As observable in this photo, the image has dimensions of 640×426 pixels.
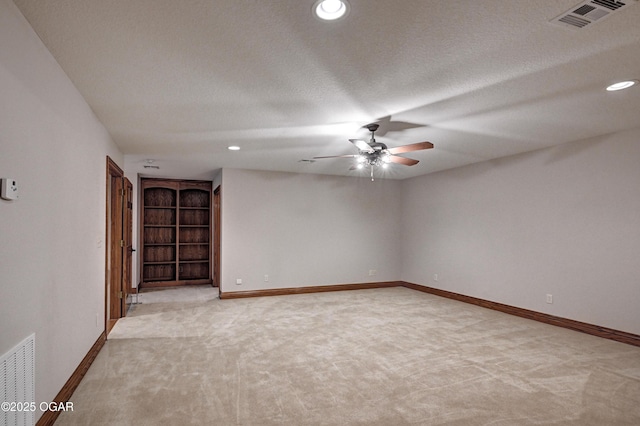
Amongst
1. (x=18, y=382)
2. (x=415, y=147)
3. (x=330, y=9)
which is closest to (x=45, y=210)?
(x=18, y=382)

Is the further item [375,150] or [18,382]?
[375,150]

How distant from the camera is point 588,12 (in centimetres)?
182

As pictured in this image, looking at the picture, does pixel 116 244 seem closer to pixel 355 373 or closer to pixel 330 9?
pixel 355 373

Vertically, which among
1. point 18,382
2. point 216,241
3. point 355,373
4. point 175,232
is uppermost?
point 175,232

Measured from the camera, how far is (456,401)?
2.60 meters

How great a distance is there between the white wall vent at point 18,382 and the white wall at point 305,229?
4588 millimetres

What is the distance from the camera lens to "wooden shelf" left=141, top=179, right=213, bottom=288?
25.5ft

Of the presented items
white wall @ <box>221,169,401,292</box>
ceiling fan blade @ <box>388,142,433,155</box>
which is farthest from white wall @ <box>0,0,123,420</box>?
white wall @ <box>221,169,401,292</box>

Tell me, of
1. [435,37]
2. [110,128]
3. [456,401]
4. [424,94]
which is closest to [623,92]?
[424,94]

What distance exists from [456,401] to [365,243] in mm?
5012

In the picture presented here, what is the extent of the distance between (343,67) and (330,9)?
Answer: 0.66m

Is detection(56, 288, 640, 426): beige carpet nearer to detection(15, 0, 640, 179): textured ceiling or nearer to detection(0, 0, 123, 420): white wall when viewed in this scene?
detection(0, 0, 123, 420): white wall

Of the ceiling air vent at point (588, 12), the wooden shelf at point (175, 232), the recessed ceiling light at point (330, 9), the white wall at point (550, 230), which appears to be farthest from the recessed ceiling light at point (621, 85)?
the wooden shelf at point (175, 232)

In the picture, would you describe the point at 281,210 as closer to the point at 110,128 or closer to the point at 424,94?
the point at 110,128
